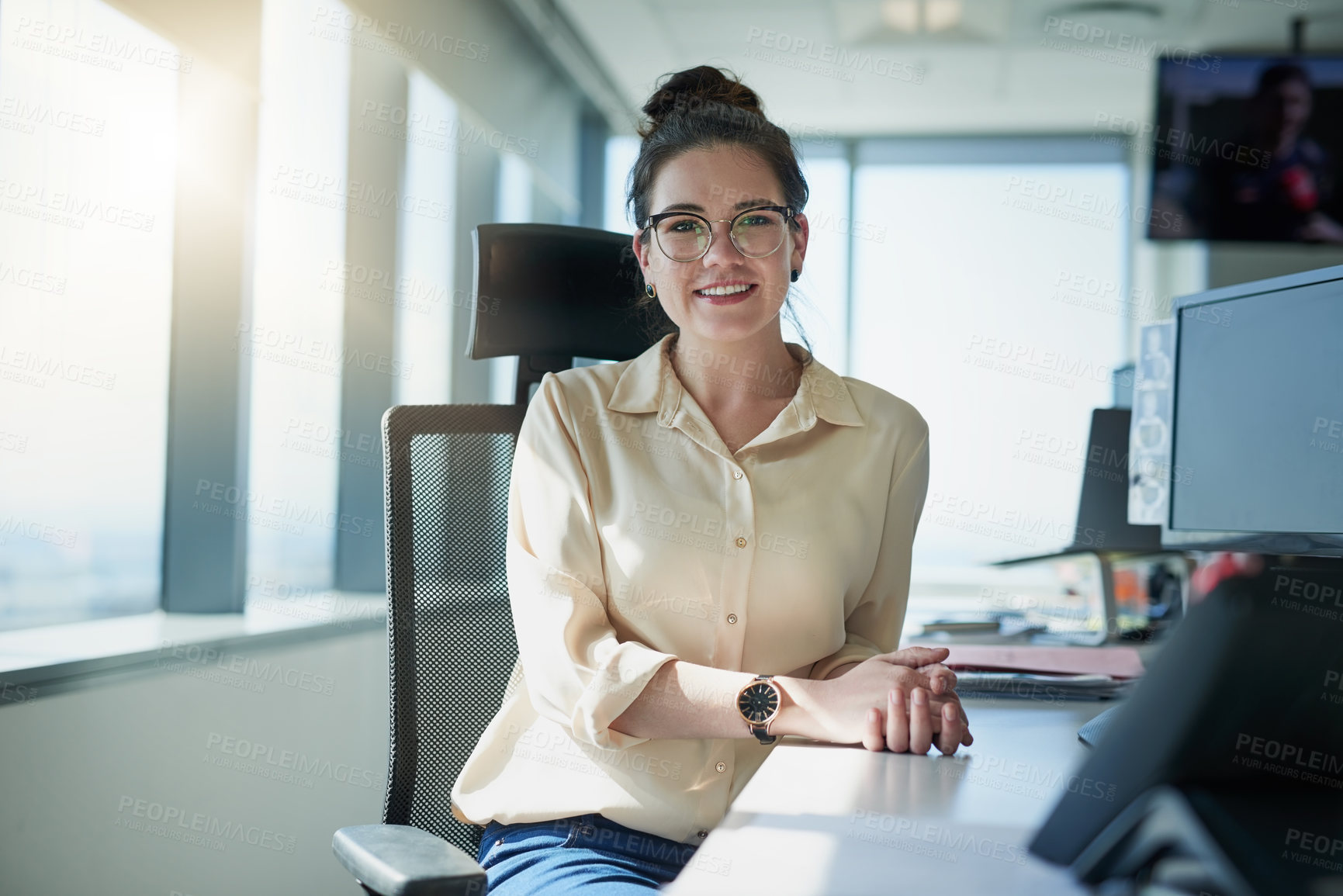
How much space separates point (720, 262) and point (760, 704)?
0.57m

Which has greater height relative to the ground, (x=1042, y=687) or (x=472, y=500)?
(x=472, y=500)

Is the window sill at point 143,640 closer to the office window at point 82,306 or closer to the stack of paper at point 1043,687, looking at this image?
the office window at point 82,306

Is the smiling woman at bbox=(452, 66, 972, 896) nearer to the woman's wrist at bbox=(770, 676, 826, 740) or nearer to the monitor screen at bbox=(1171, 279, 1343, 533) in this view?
the woman's wrist at bbox=(770, 676, 826, 740)

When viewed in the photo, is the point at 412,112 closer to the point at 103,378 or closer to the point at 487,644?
the point at 103,378

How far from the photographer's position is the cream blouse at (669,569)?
3.97ft

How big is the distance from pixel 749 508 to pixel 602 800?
0.38 m

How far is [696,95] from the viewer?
1525 millimetres

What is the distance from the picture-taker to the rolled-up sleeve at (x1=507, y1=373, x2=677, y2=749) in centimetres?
116

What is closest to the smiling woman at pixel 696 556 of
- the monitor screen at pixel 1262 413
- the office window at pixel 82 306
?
the monitor screen at pixel 1262 413

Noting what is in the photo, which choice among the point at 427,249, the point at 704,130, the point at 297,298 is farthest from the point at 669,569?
the point at 427,249

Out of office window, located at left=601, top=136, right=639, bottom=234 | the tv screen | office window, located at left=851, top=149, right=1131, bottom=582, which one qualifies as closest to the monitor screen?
the tv screen

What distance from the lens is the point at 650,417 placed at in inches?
55.5

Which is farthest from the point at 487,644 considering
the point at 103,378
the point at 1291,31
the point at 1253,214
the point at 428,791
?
the point at 1291,31

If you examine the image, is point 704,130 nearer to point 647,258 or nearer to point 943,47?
point 647,258
